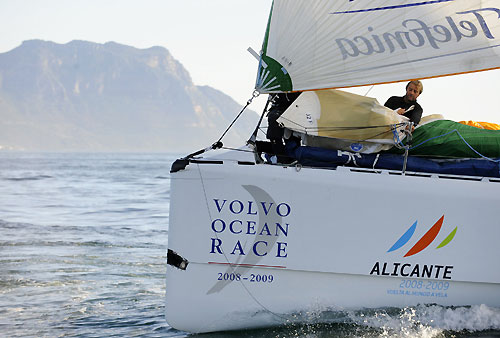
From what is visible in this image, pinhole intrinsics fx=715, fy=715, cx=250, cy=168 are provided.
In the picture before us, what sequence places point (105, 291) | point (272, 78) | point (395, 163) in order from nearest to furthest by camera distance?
point (395, 163)
point (272, 78)
point (105, 291)

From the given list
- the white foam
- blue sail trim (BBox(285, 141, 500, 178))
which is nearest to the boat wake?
the white foam

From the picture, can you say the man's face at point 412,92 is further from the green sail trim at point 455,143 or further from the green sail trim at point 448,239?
the green sail trim at point 448,239

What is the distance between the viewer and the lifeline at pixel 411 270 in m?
4.40

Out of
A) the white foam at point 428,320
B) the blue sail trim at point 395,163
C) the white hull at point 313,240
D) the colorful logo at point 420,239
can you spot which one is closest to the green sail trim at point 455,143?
the blue sail trim at point 395,163

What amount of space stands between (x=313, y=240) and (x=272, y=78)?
1.18m

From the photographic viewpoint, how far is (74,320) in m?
5.12

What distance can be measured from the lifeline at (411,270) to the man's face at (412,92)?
134 centimetres

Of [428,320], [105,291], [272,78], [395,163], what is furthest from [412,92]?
[105,291]

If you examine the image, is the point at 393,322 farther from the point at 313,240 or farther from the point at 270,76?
the point at 270,76

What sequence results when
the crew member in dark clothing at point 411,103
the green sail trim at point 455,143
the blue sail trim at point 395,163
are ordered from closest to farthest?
the blue sail trim at point 395,163 → the green sail trim at point 455,143 → the crew member in dark clothing at point 411,103

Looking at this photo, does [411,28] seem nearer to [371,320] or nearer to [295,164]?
[295,164]

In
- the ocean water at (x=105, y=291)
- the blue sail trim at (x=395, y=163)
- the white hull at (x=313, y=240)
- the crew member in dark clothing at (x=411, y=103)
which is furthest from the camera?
the crew member in dark clothing at (x=411, y=103)

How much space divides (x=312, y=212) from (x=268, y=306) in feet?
2.14

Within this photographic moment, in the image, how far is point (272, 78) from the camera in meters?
4.84
